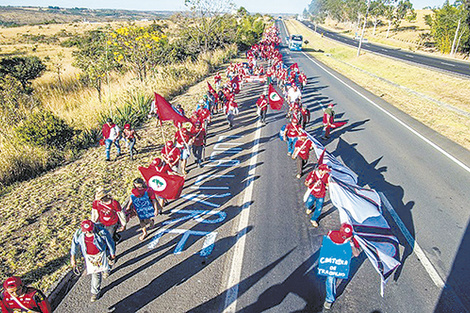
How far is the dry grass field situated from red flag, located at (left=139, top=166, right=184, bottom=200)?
1208cm

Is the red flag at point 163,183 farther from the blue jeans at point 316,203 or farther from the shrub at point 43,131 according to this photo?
the shrub at point 43,131

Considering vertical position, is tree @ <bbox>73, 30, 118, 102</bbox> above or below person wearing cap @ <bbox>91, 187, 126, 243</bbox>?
above

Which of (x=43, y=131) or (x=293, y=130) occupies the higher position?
(x=293, y=130)

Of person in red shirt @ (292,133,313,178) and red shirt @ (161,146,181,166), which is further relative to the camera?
person in red shirt @ (292,133,313,178)

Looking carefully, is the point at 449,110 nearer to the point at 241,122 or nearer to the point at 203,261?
the point at 241,122

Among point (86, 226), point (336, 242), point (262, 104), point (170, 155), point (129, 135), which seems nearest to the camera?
point (336, 242)

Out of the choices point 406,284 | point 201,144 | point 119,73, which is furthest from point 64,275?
point 119,73

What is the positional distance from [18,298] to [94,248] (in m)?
1.16

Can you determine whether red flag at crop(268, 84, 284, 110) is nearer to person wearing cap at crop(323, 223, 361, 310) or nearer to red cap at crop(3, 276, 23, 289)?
person wearing cap at crop(323, 223, 361, 310)

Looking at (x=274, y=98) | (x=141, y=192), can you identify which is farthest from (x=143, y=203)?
(x=274, y=98)

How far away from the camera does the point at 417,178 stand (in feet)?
31.6

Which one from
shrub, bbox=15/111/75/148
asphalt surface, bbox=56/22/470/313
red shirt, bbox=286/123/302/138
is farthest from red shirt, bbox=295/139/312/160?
shrub, bbox=15/111/75/148

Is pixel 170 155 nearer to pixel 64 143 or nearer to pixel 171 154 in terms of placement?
pixel 171 154

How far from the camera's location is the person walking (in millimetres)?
6320
